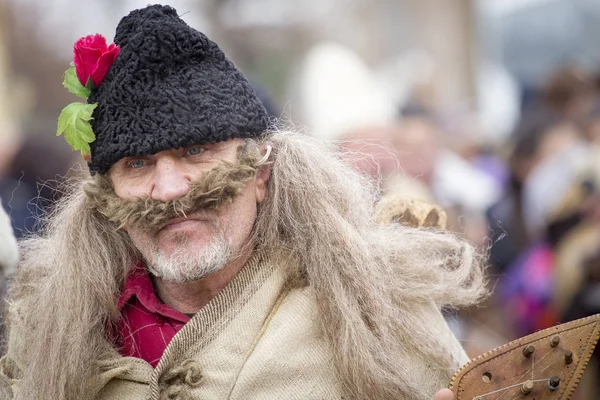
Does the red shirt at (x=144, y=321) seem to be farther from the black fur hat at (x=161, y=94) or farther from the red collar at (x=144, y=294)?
the black fur hat at (x=161, y=94)

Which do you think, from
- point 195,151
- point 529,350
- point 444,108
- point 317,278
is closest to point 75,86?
point 195,151

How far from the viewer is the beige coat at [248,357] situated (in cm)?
337

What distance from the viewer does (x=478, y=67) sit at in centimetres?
1764

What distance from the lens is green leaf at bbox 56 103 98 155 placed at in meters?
3.41

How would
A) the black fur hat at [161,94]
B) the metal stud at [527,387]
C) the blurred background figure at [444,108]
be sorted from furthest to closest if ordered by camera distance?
1. the blurred background figure at [444,108]
2. the black fur hat at [161,94]
3. the metal stud at [527,387]

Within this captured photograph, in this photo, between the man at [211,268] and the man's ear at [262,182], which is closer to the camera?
the man at [211,268]

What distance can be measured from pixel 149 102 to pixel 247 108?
12.8 inches

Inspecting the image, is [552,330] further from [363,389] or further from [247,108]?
[247,108]

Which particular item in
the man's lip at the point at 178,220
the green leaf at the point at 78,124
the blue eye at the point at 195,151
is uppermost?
the green leaf at the point at 78,124

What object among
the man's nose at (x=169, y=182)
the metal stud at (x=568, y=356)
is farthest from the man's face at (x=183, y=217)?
the metal stud at (x=568, y=356)

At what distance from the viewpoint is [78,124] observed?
3410mm

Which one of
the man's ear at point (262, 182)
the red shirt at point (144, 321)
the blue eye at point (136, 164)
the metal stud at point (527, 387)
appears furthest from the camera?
the man's ear at point (262, 182)

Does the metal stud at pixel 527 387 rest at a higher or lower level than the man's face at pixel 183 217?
lower

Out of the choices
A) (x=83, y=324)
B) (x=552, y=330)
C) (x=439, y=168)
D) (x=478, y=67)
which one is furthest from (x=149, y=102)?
(x=478, y=67)
